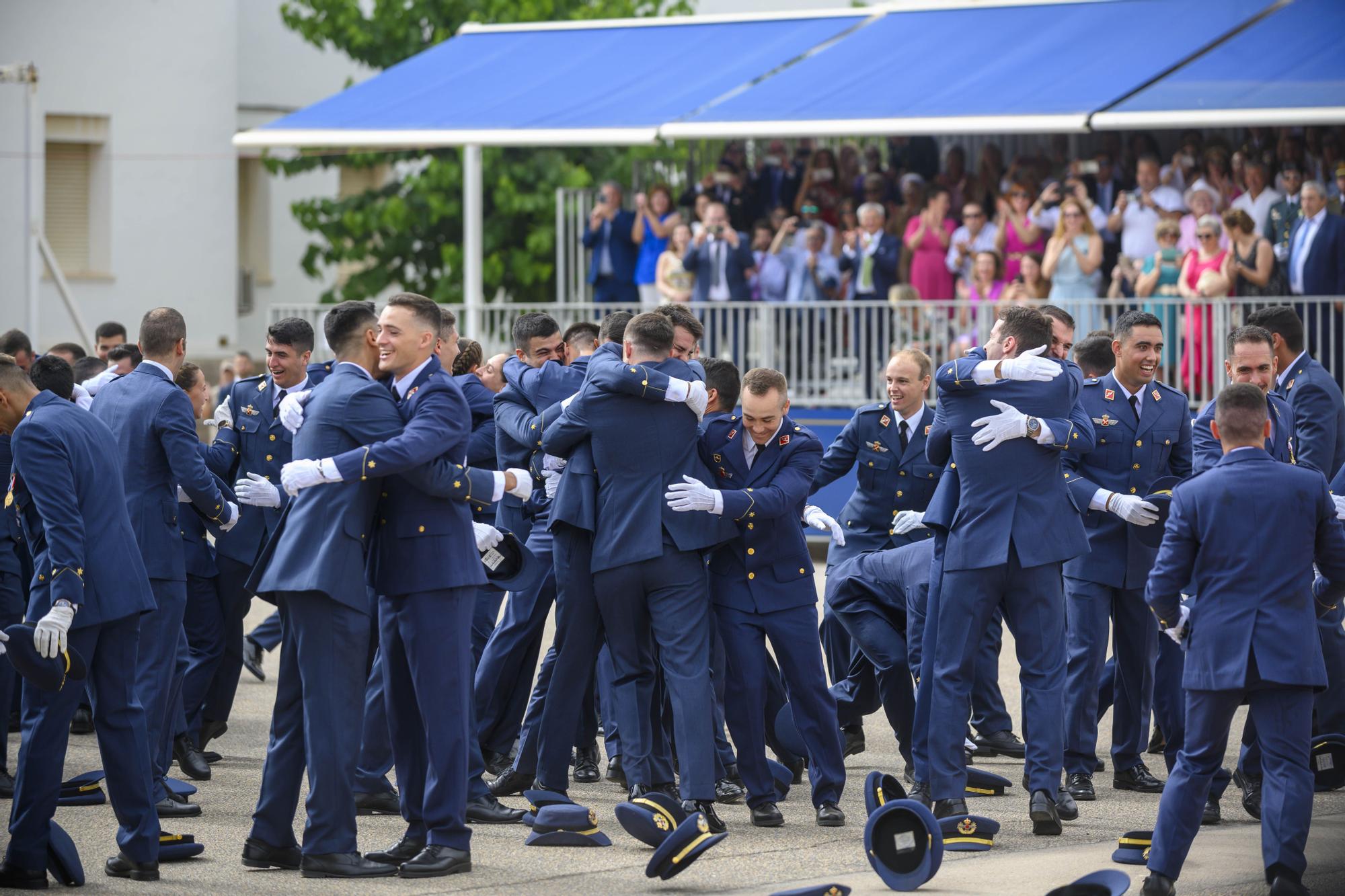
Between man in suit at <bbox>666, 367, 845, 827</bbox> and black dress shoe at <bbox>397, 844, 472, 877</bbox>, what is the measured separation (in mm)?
1363

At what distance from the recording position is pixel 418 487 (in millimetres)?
6758

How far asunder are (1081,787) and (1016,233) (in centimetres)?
964

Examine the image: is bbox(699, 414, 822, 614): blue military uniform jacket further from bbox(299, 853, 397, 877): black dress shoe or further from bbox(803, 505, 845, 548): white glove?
bbox(299, 853, 397, 877): black dress shoe

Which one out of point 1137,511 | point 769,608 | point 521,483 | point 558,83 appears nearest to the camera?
point 521,483

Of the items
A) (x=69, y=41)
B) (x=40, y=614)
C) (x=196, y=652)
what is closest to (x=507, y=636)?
(x=196, y=652)

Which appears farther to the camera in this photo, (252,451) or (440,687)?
(252,451)

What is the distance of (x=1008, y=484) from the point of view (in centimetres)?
751

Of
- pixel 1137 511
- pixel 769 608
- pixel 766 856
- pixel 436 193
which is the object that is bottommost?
pixel 766 856

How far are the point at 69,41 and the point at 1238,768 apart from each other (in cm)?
2005

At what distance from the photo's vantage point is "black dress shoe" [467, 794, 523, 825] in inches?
302

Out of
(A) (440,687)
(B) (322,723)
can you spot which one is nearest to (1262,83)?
(A) (440,687)

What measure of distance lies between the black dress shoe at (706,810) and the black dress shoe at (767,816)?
217 mm

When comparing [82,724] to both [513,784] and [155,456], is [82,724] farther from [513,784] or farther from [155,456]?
[513,784]

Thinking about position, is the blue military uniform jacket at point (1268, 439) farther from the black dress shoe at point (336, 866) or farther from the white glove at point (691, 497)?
the black dress shoe at point (336, 866)
